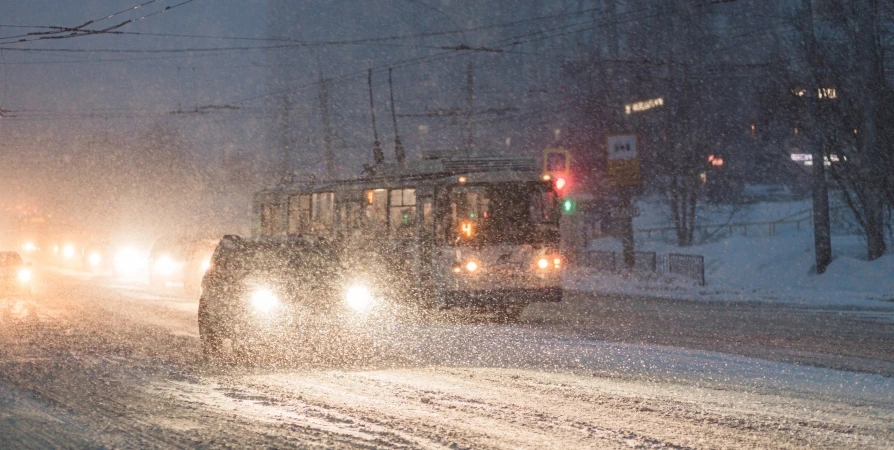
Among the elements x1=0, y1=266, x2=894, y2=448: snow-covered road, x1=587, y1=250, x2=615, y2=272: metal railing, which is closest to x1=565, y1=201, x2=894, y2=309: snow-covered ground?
x1=587, y1=250, x2=615, y2=272: metal railing

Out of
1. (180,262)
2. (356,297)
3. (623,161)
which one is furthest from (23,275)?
(356,297)

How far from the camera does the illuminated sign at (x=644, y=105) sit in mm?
29356

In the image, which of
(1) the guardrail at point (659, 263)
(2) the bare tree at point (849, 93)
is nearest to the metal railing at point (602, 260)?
(1) the guardrail at point (659, 263)

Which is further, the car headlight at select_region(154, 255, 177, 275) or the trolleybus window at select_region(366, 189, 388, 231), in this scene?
the car headlight at select_region(154, 255, 177, 275)

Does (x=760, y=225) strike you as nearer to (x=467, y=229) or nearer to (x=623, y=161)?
(x=623, y=161)

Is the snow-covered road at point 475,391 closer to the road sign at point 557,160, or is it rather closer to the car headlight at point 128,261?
the road sign at point 557,160

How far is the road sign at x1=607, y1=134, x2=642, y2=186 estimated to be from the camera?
90.4ft

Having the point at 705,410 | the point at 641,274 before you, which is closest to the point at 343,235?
the point at 641,274

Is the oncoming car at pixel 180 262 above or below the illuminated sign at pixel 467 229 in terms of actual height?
below

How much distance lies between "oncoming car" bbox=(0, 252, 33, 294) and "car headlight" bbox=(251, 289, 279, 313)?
1993 cm

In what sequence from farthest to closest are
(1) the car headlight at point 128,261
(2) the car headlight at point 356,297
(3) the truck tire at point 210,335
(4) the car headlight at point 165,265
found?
(1) the car headlight at point 128,261 → (4) the car headlight at point 165,265 → (2) the car headlight at point 356,297 → (3) the truck tire at point 210,335

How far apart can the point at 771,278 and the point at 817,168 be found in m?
4.82

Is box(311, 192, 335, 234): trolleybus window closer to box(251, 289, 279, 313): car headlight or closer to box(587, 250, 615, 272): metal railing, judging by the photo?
box(251, 289, 279, 313): car headlight

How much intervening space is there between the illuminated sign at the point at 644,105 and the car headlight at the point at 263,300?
18328 millimetres
